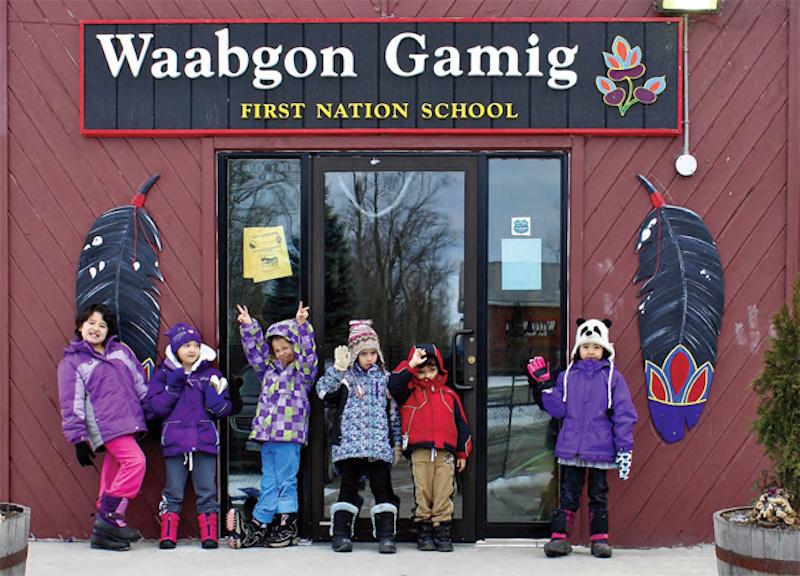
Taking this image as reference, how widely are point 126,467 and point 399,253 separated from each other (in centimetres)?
210

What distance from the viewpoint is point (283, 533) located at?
676cm

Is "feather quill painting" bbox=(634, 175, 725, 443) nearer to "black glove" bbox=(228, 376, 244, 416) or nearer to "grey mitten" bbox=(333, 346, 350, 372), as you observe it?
"grey mitten" bbox=(333, 346, 350, 372)

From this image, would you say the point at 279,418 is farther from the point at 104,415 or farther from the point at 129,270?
the point at 129,270

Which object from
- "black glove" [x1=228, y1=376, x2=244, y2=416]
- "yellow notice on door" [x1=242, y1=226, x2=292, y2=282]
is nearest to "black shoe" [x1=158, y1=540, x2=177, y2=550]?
"black glove" [x1=228, y1=376, x2=244, y2=416]

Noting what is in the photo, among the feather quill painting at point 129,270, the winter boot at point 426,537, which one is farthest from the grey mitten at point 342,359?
the feather quill painting at point 129,270

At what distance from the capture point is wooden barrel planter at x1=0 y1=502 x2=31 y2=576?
15.4 feet

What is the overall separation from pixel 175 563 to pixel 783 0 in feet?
16.3

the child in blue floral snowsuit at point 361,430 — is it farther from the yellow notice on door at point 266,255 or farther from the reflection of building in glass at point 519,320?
the reflection of building in glass at point 519,320

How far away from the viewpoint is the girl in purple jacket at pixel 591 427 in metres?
6.49

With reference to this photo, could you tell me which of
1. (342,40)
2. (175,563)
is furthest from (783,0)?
(175,563)

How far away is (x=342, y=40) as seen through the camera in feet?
22.4

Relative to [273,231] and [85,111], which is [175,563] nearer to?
[273,231]

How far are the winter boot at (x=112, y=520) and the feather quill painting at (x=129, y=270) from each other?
797mm

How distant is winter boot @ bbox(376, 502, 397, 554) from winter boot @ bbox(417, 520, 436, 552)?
0.52 ft
